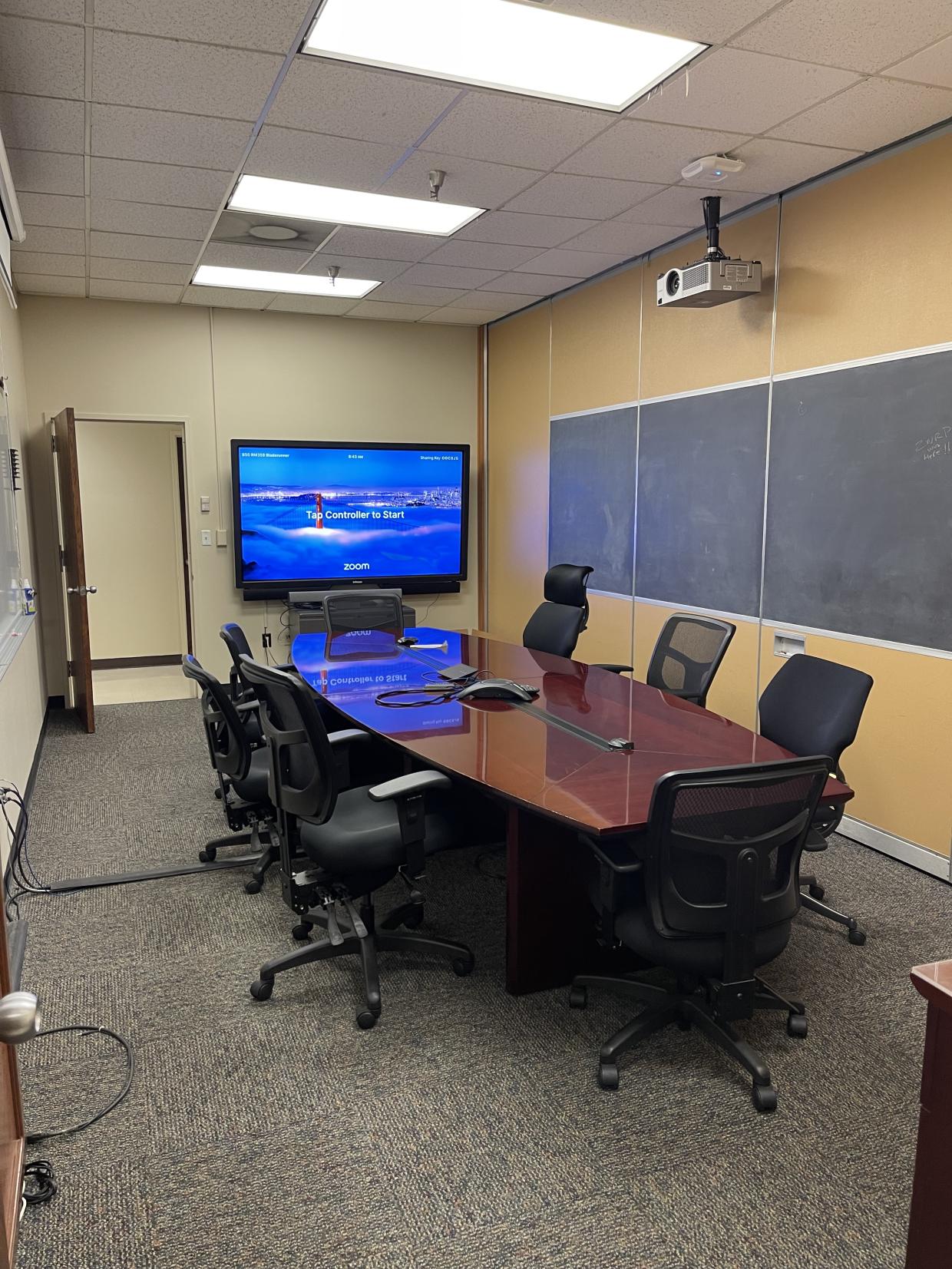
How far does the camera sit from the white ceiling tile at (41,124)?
10.3ft

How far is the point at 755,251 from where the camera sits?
4406mm

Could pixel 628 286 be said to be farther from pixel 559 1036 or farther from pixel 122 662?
pixel 122 662

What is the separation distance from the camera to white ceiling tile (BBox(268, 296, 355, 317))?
630 centimetres

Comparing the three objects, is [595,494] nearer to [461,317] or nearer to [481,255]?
[481,255]

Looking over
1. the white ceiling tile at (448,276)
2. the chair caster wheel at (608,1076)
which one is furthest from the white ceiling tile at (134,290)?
the chair caster wheel at (608,1076)

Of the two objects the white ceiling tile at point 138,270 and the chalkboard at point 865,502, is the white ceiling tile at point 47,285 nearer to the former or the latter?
the white ceiling tile at point 138,270

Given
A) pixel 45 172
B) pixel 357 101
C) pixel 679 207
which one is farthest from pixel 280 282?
pixel 357 101

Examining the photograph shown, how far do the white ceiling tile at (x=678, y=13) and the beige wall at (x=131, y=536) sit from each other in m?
5.85

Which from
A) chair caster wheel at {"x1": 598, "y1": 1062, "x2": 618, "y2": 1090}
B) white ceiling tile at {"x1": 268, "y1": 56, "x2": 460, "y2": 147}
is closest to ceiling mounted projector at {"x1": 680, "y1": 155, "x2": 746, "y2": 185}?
white ceiling tile at {"x1": 268, "y1": 56, "x2": 460, "y2": 147}

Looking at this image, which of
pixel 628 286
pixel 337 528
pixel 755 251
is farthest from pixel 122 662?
pixel 755 251

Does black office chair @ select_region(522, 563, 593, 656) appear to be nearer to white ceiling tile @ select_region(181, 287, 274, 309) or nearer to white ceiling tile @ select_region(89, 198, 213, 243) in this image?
white ceiling tile @ select_region(89, 198, 213, 243)

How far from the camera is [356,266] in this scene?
17.9 ft

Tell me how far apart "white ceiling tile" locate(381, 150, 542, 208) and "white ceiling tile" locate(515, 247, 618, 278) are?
100 cm

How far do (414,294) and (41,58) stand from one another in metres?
3.58
